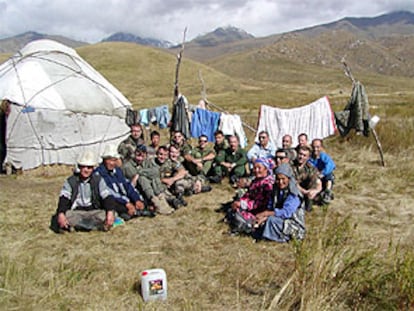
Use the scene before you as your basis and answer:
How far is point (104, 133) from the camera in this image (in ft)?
29.8

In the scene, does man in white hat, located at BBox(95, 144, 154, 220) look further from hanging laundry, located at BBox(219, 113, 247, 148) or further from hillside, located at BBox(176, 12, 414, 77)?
hillside, located at BBox(176, 12, 414, 77)

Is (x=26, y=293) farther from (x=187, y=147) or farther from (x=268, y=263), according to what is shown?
(x=187, y=147)

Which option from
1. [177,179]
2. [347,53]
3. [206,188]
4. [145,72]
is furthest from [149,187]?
[347,53]

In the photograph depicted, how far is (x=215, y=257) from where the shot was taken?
409cm

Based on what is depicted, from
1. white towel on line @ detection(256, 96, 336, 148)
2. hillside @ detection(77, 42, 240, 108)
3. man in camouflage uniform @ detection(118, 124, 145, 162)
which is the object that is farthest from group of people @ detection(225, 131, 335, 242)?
hillside @ detection(77, 42, 240, 108)

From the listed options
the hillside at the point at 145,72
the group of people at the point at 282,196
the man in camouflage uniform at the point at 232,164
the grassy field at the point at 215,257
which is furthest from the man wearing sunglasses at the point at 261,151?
the hillside at the point at 145,72

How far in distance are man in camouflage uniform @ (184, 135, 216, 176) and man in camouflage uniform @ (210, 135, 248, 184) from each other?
13 centimetres

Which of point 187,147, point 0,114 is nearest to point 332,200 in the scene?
point 187,147

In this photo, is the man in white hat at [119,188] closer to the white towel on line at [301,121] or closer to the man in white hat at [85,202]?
the man in white hat at [85,202]

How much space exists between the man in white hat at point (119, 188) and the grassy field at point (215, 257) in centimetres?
18

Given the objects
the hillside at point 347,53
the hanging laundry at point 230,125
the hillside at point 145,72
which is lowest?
the hanging laundry at point 230,125

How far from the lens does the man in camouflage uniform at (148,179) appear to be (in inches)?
216

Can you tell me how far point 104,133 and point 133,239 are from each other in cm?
492

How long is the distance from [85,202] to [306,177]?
2821 mm
